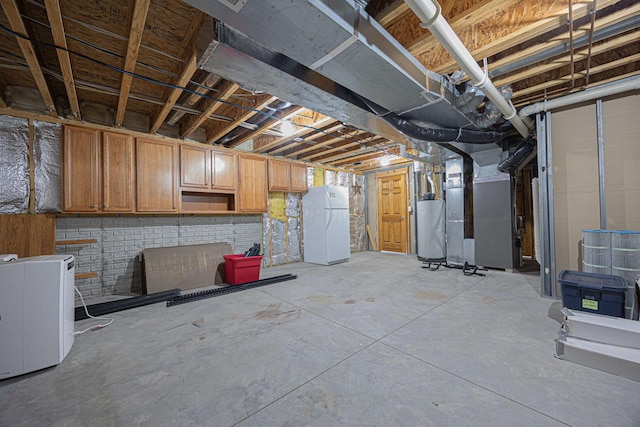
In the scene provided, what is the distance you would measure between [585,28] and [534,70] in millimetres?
566

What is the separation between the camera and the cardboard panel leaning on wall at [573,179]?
110 inches

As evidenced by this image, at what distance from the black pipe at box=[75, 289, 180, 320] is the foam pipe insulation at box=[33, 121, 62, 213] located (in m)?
1.27

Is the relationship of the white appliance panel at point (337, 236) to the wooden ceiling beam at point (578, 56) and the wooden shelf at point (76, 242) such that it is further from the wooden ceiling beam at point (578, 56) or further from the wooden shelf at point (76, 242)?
the wooden shelf at point (76, 242)

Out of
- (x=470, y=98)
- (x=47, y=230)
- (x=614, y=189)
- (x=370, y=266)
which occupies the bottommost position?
(x=370, y=266)

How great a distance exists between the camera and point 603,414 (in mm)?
1251

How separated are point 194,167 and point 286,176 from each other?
180 cm

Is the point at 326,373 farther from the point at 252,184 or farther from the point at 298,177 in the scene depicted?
the point at 298,177

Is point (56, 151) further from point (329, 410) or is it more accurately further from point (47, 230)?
point (329, 410)

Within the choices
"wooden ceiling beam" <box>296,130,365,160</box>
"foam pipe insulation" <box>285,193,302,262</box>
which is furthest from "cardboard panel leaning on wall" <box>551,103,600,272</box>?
"foam pipe insulation" <box>285,193,302,262</box>

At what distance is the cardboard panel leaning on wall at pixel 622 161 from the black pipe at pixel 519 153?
103 cm

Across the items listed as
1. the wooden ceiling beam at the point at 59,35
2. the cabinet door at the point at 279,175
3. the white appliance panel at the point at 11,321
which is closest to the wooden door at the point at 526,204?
the cabinet door at the point at 279,175

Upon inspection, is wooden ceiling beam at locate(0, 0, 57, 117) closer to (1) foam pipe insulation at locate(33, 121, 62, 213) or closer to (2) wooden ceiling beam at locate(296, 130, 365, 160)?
(1) foam pipe insulation at locate(33, 121, 62, 213)

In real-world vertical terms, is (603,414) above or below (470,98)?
below

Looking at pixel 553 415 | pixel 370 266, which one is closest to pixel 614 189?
pixel 553 415
